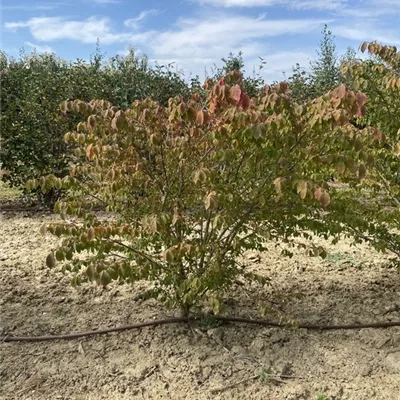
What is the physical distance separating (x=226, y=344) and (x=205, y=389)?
1.33 feet

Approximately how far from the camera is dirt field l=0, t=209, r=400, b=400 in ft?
7.77

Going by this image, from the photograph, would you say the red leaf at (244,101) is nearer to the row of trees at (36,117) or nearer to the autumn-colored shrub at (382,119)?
the autumn-colored shrub at (382,119)

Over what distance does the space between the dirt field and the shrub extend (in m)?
0.34

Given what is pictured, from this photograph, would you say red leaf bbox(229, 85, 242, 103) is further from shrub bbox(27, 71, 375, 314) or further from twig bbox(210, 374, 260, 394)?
twig bbox(210, 374, 260, 394)

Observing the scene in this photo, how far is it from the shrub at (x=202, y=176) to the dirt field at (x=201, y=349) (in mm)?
342

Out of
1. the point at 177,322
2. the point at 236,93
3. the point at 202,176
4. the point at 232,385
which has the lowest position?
the point at 232,385

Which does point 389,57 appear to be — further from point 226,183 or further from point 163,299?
point 163,299

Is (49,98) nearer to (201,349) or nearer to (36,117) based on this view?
(36,117)

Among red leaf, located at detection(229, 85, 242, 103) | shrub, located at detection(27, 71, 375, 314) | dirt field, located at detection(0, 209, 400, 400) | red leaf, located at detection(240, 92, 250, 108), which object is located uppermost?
red leaf, located at detection(229, 85, 242, 103)

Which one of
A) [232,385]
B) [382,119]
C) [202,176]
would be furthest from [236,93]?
[382,119]

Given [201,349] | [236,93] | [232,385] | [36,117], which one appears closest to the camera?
[236,93]

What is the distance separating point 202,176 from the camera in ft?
6.81

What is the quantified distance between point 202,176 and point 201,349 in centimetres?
110

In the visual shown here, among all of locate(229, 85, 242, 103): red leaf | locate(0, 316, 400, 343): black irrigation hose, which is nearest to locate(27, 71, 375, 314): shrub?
locate(229, 85, 242, 103): red leaf
